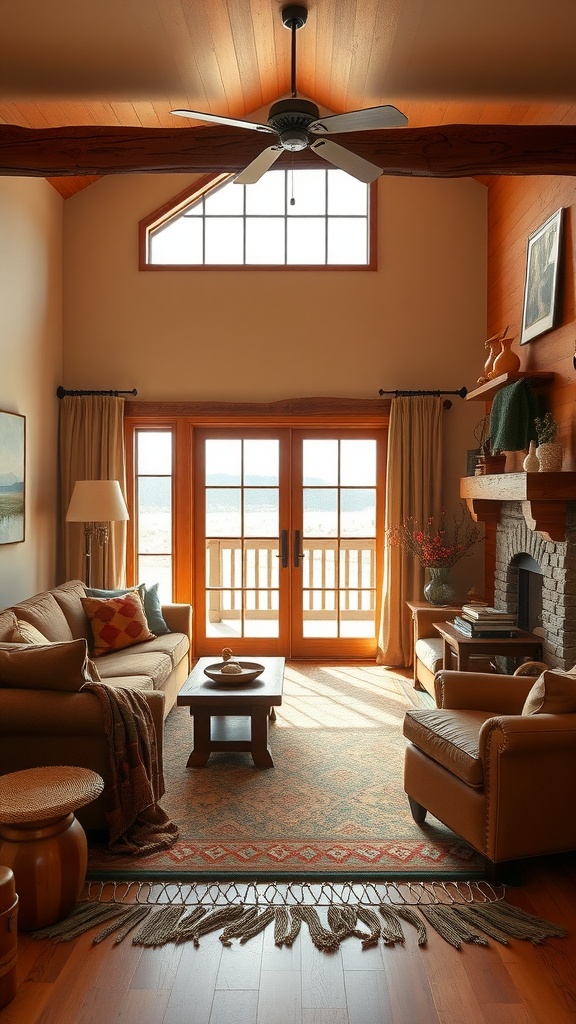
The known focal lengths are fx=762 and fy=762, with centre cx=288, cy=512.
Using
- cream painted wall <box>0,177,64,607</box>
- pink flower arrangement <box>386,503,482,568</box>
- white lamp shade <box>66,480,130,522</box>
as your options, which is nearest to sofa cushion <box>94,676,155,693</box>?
cream painted wall <box>0,177,64,607</box>

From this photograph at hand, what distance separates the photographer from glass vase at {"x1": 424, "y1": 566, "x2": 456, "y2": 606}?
5.93 m

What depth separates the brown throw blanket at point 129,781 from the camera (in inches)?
128

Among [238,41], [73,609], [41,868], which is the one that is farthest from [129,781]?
[238,41]

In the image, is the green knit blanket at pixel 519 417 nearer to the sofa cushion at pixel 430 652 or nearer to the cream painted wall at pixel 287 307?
the sofa cushion at pixel 430 652

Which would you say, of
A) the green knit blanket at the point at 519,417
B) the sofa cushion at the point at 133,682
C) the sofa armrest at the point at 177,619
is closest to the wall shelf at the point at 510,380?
the green knit blanket at the point at 519,417

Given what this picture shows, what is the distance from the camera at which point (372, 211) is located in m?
6.46

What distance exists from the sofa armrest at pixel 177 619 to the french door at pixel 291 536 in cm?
92

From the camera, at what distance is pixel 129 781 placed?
3293 mm

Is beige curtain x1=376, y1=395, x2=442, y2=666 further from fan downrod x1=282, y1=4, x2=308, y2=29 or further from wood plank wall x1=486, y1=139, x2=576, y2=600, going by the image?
fan downrod x1=282, y1=4, x2=308, y2=29

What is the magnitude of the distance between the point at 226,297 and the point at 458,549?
2861mm

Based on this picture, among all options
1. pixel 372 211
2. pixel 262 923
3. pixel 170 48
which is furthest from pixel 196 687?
pixel 372 211

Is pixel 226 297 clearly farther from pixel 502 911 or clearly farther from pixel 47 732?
pixel 502 911

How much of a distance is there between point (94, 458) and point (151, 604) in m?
1.54

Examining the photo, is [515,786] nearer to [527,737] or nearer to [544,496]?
[527,737]
